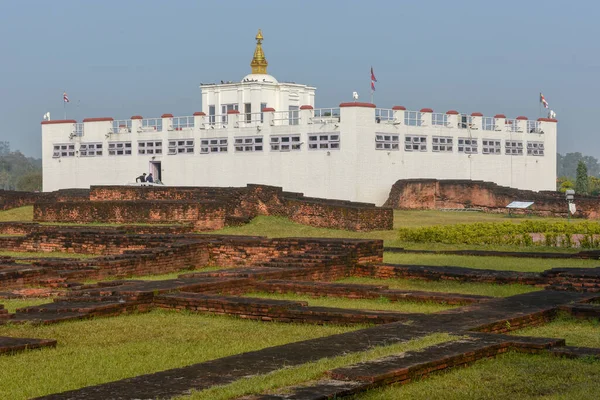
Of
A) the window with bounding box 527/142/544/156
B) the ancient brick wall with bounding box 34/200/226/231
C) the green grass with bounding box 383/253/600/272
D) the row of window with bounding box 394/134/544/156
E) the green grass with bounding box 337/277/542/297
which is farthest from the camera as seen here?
the window with bounding box 527/142/544/156

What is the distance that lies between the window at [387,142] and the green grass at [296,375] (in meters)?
29.3

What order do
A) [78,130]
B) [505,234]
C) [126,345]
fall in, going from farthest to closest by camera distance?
[78,130]
[505,234]
[126,345]

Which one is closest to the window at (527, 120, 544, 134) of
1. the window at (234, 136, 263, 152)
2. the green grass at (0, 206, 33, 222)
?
the window at (234, 136, 263, 152)

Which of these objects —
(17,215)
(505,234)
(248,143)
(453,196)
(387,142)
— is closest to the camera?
(505,234)

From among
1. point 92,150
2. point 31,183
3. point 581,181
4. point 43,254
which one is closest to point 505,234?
point 43,254

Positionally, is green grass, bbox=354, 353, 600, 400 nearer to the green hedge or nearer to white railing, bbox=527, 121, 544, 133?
the green hedge

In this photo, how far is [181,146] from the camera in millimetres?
40656

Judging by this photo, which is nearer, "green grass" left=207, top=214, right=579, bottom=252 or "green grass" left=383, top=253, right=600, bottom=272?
"green grass" left=383, top=253, right=600, bottom=272

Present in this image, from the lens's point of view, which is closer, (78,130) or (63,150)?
(78,130)

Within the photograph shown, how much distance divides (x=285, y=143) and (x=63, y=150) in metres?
11.7

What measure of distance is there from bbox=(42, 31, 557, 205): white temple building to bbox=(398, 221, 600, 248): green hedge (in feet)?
47.4

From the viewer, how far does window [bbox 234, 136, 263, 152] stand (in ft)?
125

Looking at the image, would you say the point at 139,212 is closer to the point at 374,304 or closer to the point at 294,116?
the point at 374,304

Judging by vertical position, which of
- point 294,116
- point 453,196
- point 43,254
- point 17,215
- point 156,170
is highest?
point 294,116
